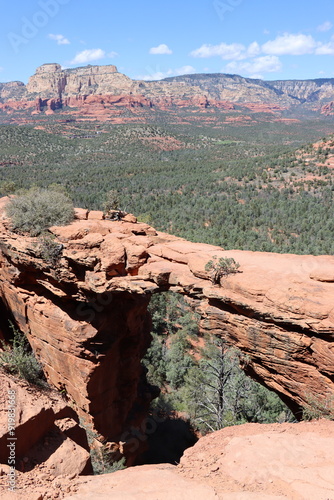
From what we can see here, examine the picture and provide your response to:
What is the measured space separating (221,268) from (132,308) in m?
4.74

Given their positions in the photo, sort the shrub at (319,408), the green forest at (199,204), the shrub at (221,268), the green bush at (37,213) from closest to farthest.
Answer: the shrub at (319,408), the shrub at (221,268), the green bush at (37,213), the green forest at (199,204)

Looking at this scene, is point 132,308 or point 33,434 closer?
point 33,434

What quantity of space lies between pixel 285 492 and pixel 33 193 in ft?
38.5

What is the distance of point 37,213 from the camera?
10664 mm

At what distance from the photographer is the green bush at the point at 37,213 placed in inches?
419

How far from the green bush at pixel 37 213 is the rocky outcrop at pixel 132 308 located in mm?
446

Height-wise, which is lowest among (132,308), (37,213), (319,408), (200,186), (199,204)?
(319,408)

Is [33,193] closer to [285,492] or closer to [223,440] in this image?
[223,440]

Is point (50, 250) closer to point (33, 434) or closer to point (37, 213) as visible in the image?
point (37, 213)

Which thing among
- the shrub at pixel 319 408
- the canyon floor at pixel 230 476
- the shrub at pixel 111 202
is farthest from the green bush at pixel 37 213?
the shrub at pixel 319 408

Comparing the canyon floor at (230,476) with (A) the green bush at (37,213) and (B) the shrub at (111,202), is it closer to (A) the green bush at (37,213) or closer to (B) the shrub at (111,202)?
(A) the green bush at (37,213)

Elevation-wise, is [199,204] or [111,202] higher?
[111,202]

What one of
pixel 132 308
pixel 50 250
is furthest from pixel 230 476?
pixel 50 250

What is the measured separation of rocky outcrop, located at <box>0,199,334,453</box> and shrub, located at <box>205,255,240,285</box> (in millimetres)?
218
